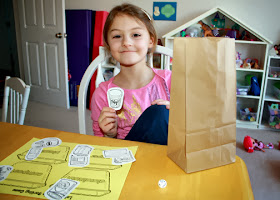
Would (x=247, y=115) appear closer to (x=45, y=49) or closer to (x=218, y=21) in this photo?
(x=218, y=21)

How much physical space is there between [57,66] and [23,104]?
2.21 meters

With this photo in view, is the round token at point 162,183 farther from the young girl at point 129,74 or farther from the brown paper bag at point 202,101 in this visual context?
the young girl at point 129,74

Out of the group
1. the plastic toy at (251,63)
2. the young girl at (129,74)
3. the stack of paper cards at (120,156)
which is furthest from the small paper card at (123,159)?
the plastic toy at (251,63)

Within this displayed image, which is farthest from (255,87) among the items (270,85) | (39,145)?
(39,145)

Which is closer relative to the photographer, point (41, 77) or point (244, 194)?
point (244, 194)

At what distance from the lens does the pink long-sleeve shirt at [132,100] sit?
100 cm

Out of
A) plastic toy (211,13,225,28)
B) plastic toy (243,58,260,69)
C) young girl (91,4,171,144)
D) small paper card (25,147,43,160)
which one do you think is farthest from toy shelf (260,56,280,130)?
small paper card (25,147,43,160)

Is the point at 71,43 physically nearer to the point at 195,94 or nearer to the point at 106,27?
the point at 106,27

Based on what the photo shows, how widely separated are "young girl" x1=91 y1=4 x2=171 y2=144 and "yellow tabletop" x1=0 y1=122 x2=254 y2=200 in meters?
0.24

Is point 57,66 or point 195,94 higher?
point 195,94

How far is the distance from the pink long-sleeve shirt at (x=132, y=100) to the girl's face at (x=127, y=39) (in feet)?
0.49

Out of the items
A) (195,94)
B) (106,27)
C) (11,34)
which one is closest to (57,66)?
(11,34)

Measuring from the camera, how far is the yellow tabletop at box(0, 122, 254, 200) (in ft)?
1.57

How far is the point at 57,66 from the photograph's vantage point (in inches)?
126
